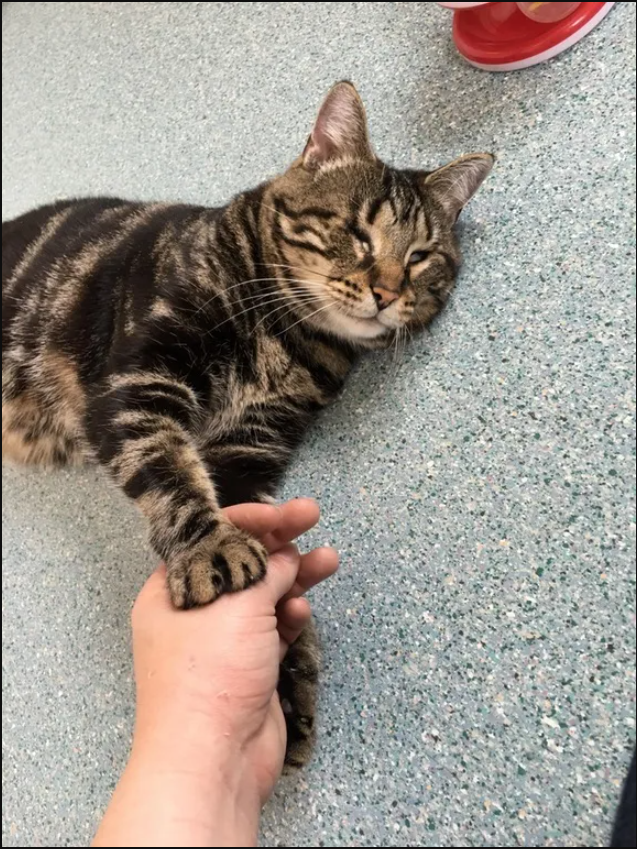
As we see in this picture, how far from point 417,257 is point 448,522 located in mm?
430

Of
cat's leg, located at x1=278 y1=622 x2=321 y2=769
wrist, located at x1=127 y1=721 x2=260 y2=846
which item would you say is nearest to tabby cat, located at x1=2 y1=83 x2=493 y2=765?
cat's leg, located at x1=278 y1=622 x2=321 y2=769

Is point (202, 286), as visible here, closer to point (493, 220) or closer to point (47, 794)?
point (493, 220)

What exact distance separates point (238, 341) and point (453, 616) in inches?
21.1

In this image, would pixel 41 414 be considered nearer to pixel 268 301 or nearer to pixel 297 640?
pixel 268 301

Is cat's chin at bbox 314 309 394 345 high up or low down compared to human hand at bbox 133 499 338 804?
up

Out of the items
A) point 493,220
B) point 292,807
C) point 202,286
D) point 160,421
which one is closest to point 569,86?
point 493,220

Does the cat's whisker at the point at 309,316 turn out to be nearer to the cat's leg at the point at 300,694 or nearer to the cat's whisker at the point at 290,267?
the cat's whisker at the point at 290,267

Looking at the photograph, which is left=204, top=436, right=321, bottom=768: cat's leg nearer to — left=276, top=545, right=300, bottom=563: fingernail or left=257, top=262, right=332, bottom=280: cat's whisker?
left=276, top=545, right=300, bottom=563: fingernail

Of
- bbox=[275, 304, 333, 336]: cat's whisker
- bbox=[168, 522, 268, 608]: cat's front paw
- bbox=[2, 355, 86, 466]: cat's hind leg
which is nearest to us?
bbox=[168, 522, 268, 608]: cat's front paw

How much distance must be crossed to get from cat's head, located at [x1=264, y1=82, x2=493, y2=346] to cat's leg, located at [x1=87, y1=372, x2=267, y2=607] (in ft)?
0.87

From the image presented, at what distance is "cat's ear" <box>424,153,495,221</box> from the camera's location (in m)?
0.90

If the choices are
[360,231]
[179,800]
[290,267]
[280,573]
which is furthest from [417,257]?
[179,800]

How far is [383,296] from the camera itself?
87 centimetres

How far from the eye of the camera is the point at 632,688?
0.68 metres
